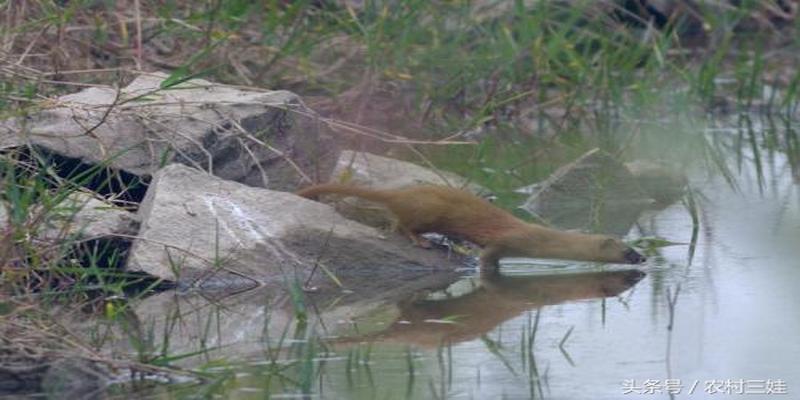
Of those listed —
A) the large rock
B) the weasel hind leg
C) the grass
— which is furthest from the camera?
the grass

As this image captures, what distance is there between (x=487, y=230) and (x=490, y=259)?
93mm

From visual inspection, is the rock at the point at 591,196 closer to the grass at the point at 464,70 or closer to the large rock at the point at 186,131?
the grass at the point at 464,70

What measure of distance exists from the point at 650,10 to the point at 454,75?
118 inches

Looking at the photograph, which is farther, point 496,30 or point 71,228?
point 496,30

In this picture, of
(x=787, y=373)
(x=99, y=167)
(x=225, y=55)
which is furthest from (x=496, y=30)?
(x=787, y=373)

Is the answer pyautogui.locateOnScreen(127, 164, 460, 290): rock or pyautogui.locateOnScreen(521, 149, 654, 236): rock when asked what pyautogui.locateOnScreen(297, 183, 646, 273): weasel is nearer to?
pyautogui.locateOnScreen(127, 164, 460, 290): rock

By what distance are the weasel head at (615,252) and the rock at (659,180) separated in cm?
123

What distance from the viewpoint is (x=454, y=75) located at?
8359 mm

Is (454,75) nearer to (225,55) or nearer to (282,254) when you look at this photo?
(225,55)

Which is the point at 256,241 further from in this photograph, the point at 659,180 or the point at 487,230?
the point at 659,180

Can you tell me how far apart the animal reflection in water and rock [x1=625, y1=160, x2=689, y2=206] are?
137 centimetres

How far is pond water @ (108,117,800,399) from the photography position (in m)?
3.88

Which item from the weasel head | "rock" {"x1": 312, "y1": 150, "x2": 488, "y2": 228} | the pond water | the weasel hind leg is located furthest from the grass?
the weasel hind leg

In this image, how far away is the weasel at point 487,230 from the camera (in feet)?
17.4
